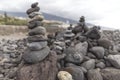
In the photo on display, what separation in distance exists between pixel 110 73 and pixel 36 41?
10.2ft

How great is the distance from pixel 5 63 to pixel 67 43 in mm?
2934

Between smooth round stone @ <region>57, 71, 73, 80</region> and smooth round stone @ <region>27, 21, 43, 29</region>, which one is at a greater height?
smooth round stone @ <region>27, 21, 43, 29</region>

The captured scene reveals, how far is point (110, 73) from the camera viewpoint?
1066 cm

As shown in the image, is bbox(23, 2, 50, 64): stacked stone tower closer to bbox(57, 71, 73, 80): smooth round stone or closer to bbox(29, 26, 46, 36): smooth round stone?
bbox(29, 26, 46, 36): smooth round stone

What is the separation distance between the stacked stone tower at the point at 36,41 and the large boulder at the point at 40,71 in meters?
0.20

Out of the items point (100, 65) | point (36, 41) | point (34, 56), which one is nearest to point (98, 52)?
A: point (100, 65)

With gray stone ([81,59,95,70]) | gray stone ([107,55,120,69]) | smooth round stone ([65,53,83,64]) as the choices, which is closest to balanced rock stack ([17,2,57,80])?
smooth round stone ([65,53,83,64])

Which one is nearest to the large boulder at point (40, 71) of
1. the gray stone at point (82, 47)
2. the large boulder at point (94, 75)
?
the large boulder at point (94, 75)

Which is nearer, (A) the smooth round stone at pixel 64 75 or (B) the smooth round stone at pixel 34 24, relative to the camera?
(A) the smooth round stone at pixel 64 75

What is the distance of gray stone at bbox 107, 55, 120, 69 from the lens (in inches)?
444

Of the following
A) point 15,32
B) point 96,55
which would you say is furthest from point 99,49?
point 15,32

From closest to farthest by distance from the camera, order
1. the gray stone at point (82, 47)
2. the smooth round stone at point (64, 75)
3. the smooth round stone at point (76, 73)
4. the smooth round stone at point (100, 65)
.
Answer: the smooth round stone at point (64, 75)
the smooth round stone at point (76, 73)
the smooth round stone at point (100, 65)
the gray stone at point (82, 47)

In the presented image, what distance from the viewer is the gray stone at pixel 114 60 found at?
→ 11281 mm

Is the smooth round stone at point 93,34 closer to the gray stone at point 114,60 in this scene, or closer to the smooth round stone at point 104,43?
the smooth round stone at point 104,43
